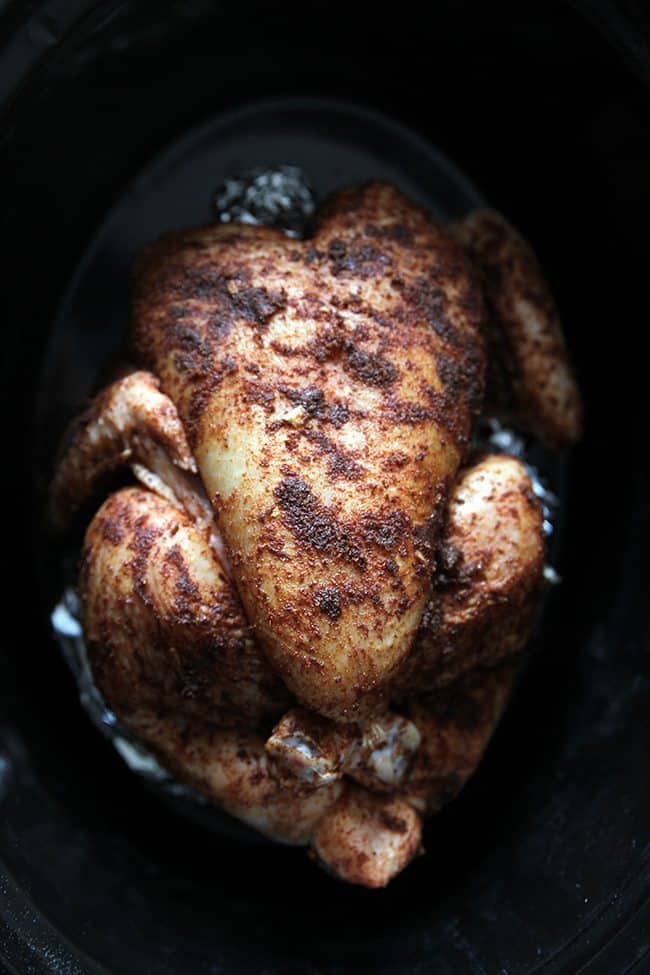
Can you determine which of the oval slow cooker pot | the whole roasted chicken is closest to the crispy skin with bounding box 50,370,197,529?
the whole roasted chicken

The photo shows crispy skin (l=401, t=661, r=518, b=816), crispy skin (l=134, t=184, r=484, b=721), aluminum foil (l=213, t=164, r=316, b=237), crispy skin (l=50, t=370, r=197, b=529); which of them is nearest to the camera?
crispy skin (l=134, t=184, r=484, b=721)

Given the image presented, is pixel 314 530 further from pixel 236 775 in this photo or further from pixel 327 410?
pixel 236 775

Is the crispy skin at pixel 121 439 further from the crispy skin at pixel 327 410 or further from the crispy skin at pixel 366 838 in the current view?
the crispy skin at pixel 366 838

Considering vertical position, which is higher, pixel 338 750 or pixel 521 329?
pixel 521 329

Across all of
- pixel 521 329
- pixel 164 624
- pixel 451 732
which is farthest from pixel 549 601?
pixel 164 624

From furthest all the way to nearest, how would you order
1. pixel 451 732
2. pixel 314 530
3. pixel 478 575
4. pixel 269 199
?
pixel 269 199, pixel 451 732, pixel 478 575, pixel 314 530

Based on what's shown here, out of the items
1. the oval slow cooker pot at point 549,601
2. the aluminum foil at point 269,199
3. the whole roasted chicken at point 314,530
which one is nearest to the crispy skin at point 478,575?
the whole roasted chicken at point 314,530

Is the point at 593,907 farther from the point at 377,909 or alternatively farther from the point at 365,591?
the point at 365,591

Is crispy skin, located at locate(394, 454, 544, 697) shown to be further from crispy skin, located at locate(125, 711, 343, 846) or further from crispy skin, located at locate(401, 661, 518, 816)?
crispy skin, located at locate(125, 711, 343, 846)
